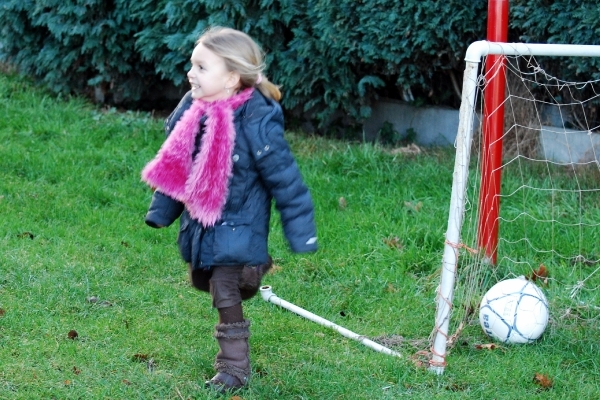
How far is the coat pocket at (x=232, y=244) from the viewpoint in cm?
358

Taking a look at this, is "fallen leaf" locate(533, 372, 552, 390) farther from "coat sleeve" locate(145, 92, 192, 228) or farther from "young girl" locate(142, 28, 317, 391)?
"coat sleeve" locate(145, 92, 192, 228)

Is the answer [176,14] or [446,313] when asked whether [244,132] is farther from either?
[176,14]

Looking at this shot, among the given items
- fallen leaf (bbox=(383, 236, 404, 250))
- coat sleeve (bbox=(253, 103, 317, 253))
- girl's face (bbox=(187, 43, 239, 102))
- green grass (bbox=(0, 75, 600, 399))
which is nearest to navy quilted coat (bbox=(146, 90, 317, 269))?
coat sleeve (bbox=(253, 103, 317, 253))

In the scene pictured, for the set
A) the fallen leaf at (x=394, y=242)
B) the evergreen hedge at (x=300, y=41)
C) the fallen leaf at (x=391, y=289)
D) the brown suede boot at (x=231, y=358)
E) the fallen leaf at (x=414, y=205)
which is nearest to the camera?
the brown suede boot at (x=231, y=358)

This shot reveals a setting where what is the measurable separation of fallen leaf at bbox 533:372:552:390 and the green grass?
28 millimetres

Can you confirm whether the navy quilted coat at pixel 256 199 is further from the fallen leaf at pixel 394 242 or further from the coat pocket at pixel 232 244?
the fallen leaf at pixel 394 242

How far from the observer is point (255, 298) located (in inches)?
190

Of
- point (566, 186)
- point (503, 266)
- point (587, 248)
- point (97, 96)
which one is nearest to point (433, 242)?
point (503, 266)

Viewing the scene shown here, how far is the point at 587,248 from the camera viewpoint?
17.6ft

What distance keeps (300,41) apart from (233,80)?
12.6 feet

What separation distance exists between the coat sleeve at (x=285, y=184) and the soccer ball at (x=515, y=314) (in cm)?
119

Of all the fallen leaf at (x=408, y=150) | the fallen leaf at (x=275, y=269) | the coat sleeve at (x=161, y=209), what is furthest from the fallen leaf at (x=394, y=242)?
the coat sleeve at (x=161, y=209)

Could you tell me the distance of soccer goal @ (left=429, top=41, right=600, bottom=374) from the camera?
3949 millimetres

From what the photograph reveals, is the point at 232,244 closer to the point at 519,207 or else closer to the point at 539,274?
the point at 539,274
